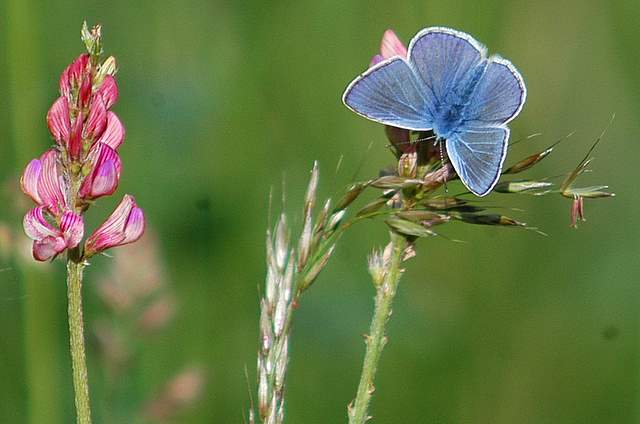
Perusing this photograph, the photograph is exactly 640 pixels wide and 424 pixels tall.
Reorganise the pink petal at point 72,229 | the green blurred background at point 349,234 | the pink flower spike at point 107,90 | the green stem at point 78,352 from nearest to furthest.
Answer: the green stem at point 78,352, the pink petal at point 72,229, the pink flower spike at point 107,90, the green blurred background at point 349,234

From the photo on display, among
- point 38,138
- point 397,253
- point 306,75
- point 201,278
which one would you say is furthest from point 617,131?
point 397,253

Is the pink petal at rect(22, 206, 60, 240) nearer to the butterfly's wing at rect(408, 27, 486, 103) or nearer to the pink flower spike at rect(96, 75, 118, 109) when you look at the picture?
the pink flower spike at rect(96, 75, 118, 109)

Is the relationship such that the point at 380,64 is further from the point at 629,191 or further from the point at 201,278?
the point at 629,191

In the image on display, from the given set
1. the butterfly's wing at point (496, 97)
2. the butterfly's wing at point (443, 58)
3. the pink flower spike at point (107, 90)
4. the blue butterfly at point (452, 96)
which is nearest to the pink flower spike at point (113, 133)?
the pink flower spike at point (107, 90)

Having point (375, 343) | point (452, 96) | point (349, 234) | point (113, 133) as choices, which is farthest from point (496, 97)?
point (349, 234)

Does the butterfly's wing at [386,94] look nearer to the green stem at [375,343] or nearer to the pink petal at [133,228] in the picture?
the green stem at [375,343]

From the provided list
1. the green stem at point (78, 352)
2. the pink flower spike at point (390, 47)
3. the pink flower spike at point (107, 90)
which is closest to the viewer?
the green stem at point (78, 352)

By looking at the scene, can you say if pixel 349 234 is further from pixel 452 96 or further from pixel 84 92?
pixel 84 92
